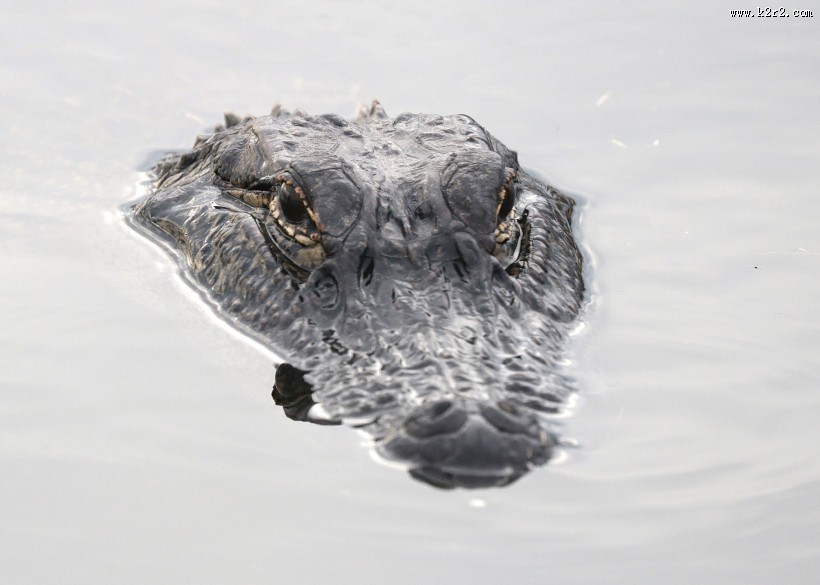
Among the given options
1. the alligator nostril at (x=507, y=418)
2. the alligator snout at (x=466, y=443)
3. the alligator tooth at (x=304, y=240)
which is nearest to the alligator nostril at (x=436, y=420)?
the alligator snout at (x=466, y=443)

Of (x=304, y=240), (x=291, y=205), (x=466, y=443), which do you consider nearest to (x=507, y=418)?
(x=466, y=443)

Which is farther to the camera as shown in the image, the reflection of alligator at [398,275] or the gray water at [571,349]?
the reflection of alligator at [398,275]

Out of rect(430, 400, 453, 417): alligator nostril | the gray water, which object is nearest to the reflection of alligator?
rect(430, 400, 453, 417): alligator nostril

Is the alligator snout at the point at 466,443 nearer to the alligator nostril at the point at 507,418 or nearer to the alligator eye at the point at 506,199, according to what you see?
the alligator nostril at the point at 507,418

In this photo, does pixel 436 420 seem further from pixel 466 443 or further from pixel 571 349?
pixel 571 349

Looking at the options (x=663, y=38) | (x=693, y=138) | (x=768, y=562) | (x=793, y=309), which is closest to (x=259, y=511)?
(x=768, y=562)

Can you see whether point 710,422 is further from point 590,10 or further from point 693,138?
point 590,10
